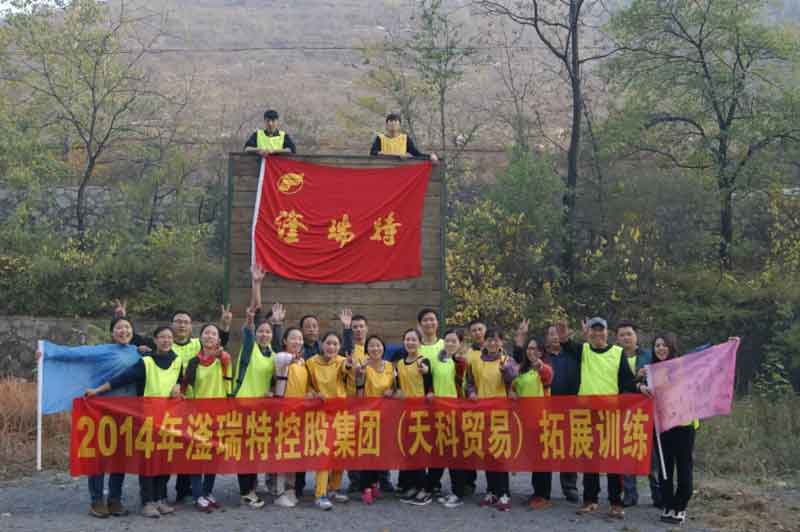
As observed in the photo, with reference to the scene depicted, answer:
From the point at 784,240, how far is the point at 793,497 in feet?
28.8

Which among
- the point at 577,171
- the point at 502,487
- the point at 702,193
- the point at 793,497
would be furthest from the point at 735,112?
the point at 502,487

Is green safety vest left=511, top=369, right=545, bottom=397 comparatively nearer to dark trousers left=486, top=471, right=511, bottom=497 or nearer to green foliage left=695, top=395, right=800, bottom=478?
dark trousers left=486, top=471, right=511, bottom=497

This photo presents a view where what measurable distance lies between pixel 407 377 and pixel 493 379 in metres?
0.74

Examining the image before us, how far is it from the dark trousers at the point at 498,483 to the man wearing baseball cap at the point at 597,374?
25.5 inches

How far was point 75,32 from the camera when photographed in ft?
58.6

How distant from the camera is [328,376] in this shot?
7.70 m

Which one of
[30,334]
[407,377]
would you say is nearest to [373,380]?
[407,377]

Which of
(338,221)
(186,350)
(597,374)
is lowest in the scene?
(597,374)

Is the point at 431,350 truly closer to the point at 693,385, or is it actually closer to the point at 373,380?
the point at 373,380

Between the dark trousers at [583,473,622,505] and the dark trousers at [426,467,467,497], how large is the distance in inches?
42.1

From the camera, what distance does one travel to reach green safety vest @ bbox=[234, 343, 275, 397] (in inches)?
300

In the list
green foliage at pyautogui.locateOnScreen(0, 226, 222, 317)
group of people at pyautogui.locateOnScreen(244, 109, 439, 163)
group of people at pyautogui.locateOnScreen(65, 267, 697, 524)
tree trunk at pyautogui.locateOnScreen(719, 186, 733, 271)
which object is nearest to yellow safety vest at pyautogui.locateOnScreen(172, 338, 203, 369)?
group of people at pyautogui.locateOnScreen(65, 267, 697, 524)

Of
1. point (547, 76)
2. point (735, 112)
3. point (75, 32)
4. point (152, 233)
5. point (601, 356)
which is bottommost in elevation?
point (601, 356)

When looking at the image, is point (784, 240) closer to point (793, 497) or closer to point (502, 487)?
point (793, 497)
